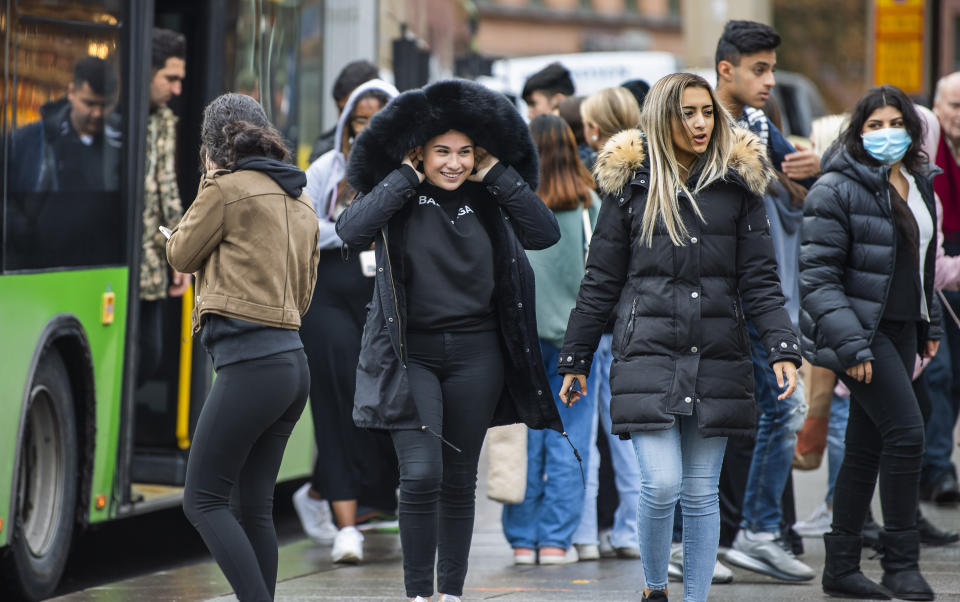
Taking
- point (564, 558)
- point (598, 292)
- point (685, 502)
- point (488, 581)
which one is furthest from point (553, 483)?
point (598, 292)

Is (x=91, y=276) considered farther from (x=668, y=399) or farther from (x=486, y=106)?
(x=668, y=399)

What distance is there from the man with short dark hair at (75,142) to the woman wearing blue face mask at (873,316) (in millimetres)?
2982

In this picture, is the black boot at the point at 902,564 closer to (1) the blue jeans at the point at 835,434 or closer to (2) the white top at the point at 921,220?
(2) the white top at the point at 921,220

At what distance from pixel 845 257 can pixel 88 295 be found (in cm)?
310

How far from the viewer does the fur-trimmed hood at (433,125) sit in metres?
6.05

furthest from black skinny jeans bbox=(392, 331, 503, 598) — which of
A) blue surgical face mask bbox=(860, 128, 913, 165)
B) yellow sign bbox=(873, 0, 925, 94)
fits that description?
yellow sign bbox=(873, 0, 925, 94)

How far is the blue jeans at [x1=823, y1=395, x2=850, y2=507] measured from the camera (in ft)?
27.1

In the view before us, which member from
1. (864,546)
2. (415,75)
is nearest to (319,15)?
(415,75)

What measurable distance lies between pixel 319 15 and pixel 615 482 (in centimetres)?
325

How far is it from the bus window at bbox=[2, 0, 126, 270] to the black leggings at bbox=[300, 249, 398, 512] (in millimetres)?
904

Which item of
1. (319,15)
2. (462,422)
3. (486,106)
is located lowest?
(462,422)

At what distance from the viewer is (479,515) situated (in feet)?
30.9

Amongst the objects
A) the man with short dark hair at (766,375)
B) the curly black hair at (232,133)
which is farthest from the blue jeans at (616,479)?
the curly black hair at (232,133)

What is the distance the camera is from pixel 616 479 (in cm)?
782
